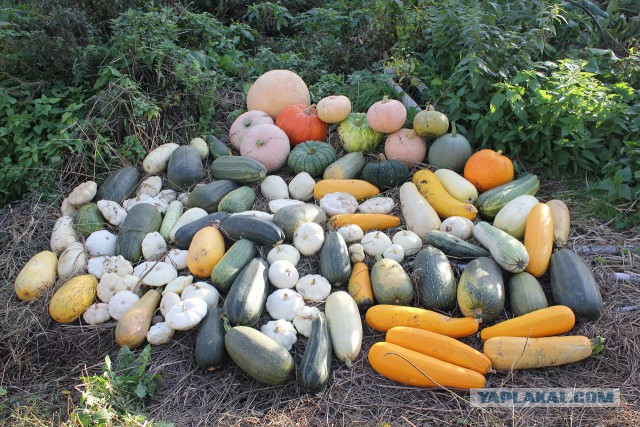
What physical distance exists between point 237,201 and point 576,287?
8.37ft

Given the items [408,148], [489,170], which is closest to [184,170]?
[408,148]

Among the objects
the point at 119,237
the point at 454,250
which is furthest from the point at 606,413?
the point at 119,237

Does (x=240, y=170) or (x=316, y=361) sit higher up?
(x=240, y=170)

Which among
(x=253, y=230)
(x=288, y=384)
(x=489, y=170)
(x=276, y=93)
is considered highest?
(x=276, y=93)

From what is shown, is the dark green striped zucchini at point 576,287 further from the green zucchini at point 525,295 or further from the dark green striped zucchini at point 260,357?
the dark green striped zucchini at point 260,357

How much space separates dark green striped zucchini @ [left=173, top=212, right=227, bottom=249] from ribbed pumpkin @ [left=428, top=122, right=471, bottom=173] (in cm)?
193

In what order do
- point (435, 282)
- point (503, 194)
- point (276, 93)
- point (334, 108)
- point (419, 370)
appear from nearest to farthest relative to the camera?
1. point (419, 370)
2. point (435, 282)
3. point (503, 194)
4. point (334, 108)
5. point (276, 93)

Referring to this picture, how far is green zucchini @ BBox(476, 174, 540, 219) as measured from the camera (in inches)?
178

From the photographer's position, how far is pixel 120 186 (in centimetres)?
489

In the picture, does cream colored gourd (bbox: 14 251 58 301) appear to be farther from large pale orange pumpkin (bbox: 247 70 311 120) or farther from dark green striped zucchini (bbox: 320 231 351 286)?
large pale orange pumpkin (bbox: 247 70 311 120)

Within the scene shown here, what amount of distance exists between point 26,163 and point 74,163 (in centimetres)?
39

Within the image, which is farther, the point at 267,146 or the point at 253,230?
the point at 267,146

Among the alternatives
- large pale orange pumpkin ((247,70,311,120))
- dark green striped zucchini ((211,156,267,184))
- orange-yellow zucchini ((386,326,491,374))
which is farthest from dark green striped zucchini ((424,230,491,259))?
large pale orange pumpkin ((247,70,311,120))

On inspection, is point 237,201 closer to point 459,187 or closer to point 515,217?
point 459,187
